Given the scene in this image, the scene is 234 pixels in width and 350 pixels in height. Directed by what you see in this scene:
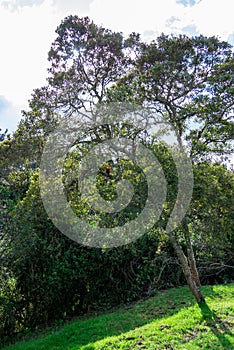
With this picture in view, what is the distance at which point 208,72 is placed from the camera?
23.0 feet

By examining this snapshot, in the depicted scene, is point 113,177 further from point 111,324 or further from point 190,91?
point 190,91

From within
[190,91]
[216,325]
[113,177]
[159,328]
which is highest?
[190,91]

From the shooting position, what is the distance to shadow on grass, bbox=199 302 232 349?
3.97 m

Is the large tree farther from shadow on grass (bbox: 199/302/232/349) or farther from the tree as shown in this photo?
shadow on grass (bbox: 199/302/232/349)

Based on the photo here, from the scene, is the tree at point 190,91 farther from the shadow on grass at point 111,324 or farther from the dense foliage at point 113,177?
the shadow on grass at point 111,324

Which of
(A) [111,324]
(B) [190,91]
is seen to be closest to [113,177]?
(A) [111,324]

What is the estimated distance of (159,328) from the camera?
15.6 ft

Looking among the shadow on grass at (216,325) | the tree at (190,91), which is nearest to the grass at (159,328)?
the shadow on grass at (216,325)

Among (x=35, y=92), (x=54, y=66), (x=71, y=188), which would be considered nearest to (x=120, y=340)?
(x=71, y=188)

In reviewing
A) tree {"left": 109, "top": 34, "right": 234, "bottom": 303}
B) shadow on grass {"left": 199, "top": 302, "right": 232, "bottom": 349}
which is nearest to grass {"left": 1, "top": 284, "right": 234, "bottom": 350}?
shadow on grass {"left": 199, "top": 302, "right": 232, "bottom": 349}

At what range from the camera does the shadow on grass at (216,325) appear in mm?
3969

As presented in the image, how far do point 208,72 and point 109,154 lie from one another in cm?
309

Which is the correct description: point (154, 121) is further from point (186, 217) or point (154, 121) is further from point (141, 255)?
point (141, 255)

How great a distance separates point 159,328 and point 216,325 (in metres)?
0.82
